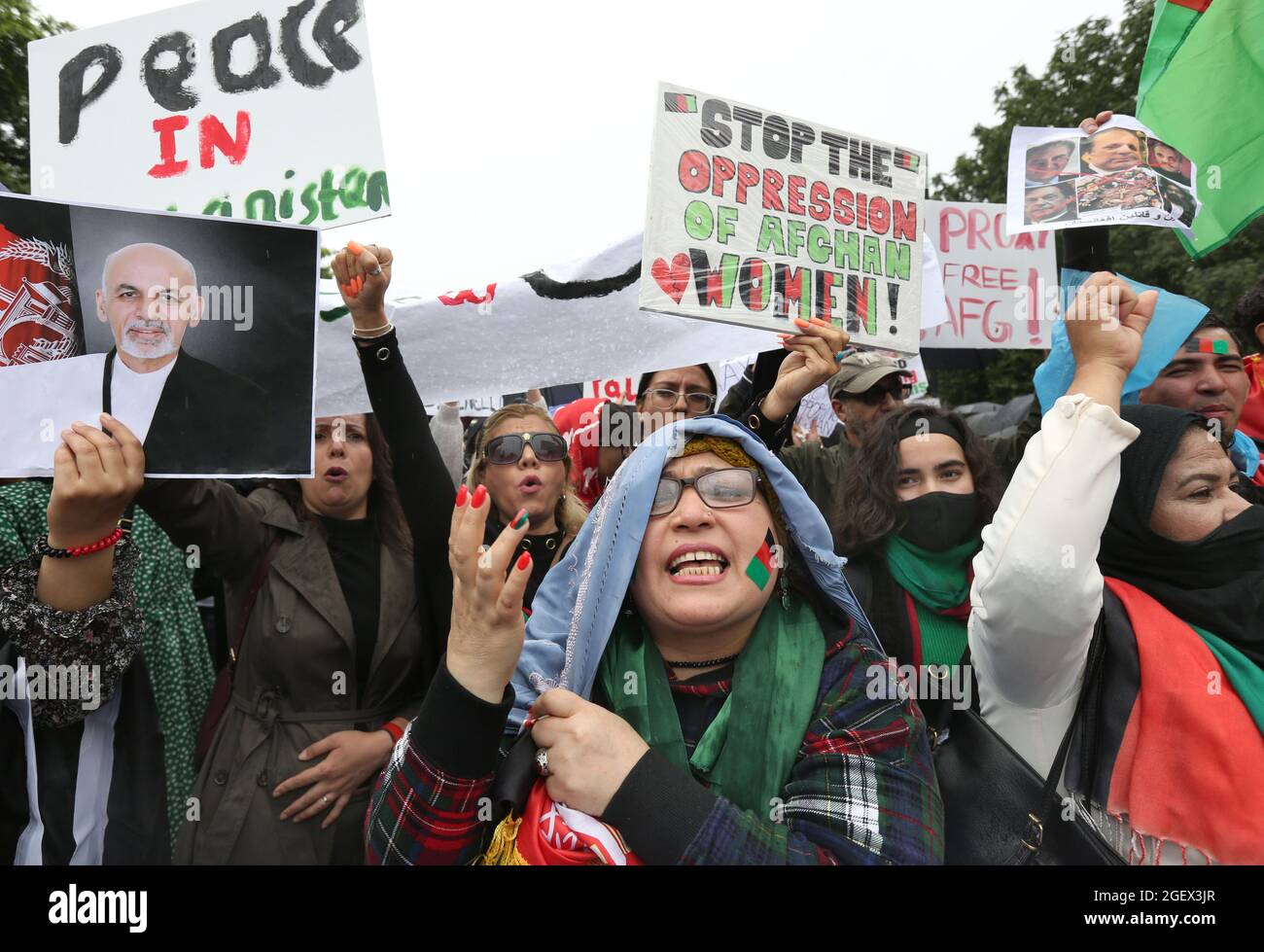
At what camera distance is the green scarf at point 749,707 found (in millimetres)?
1768

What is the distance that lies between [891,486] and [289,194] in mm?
2102

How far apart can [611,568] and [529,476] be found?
1344mm

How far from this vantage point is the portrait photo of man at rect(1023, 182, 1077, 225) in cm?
289

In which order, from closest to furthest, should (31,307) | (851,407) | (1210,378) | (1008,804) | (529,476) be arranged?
Answer: (1008,804) → (31,307) → (1210,378) → (529,476) → (851,407)

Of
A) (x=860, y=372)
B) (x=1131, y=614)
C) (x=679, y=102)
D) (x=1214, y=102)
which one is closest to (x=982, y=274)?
(x=860, y=372)

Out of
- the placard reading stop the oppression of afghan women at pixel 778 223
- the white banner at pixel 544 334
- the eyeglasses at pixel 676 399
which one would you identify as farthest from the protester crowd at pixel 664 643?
the eyeglasses at pixel 676 399

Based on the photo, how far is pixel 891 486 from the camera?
9.58 ft

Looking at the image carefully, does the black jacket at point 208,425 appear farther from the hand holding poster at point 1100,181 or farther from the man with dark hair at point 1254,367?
the man with dark hair at point 1254,367

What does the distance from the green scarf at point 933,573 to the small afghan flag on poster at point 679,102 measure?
5.04 ft

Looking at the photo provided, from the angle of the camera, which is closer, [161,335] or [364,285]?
[161,335]

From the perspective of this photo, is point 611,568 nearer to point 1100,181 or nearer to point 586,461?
point 1100,181

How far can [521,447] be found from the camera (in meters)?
3.22

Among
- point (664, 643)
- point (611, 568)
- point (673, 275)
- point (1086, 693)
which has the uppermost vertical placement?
point (673, 275)

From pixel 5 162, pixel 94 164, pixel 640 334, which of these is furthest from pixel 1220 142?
pixel 5 162
